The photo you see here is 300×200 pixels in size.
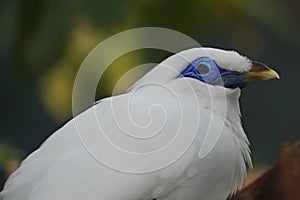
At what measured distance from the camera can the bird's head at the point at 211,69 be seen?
270 cm

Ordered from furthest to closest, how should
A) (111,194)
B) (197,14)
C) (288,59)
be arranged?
(288,59)
(197,14)
(111,194)

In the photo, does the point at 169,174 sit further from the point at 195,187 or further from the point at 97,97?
the point at 97,97

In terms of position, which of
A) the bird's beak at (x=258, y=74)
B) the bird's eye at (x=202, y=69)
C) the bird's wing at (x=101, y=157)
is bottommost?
the bird's wing at (x=101, y=157)

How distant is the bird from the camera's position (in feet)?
8.13

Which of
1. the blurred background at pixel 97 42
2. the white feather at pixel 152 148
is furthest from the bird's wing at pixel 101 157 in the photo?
the blurred background at pixel 97 42

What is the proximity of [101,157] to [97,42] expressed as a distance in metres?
1.16

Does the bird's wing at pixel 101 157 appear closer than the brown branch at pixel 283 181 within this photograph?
Yes

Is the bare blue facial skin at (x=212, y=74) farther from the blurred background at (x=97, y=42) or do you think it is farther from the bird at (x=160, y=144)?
the blurred background at (x=97, y=42)

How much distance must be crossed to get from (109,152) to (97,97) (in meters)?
1.03

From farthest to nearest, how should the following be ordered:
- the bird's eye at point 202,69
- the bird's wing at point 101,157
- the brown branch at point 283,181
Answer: the brown branch at point 283,181 < the bird's eye at point 202,69 < the bird's wing at point 101,157

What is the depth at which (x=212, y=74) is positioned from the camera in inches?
107

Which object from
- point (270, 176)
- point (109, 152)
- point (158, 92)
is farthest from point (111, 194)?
point (270, 176)

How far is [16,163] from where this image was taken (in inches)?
140

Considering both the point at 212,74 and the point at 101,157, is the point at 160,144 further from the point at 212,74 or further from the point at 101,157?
the point at 212,74
